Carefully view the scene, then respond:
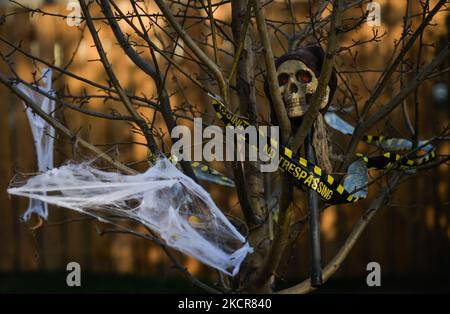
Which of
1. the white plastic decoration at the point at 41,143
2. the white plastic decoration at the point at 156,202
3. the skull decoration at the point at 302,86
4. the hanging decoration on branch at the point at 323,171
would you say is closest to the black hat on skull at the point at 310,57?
the skull decoration at the point at 302,86

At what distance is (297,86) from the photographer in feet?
10.5

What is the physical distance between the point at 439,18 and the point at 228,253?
3.95 metres

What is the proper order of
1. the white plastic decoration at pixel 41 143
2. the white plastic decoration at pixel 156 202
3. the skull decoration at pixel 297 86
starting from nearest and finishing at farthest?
the white plastic decoration at pixel 156 202
the skull decoration at pixel 297 86
the white plastic decoration at pixel 41 143

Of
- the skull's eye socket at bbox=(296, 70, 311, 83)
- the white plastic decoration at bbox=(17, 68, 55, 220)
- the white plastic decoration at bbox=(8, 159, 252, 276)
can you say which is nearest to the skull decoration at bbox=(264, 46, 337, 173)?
the skull's eye socket at bbox=(296, 70, 311, 83)

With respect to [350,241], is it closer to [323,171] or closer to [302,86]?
[323,171]

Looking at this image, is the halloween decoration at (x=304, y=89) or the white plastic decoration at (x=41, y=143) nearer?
the halloween decoration at (x=304, y=89)

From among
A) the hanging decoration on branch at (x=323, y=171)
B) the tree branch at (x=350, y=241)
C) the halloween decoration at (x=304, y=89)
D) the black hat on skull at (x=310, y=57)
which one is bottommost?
the tree branch at (x=350, y=241)

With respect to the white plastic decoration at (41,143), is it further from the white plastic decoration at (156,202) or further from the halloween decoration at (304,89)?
the halloween decoration at (304,89)

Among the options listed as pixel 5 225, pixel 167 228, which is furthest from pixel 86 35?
pixel 167 228

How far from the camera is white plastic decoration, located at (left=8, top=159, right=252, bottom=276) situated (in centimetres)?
277

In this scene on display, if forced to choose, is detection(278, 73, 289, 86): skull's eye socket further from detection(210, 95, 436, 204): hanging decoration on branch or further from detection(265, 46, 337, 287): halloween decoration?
detection(210, 95, 436, 204): hanging decoration on branch

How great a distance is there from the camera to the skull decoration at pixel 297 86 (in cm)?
318

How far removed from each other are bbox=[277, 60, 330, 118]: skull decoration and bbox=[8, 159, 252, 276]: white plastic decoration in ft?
1.81

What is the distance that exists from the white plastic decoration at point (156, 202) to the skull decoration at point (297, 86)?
1.81 ft
